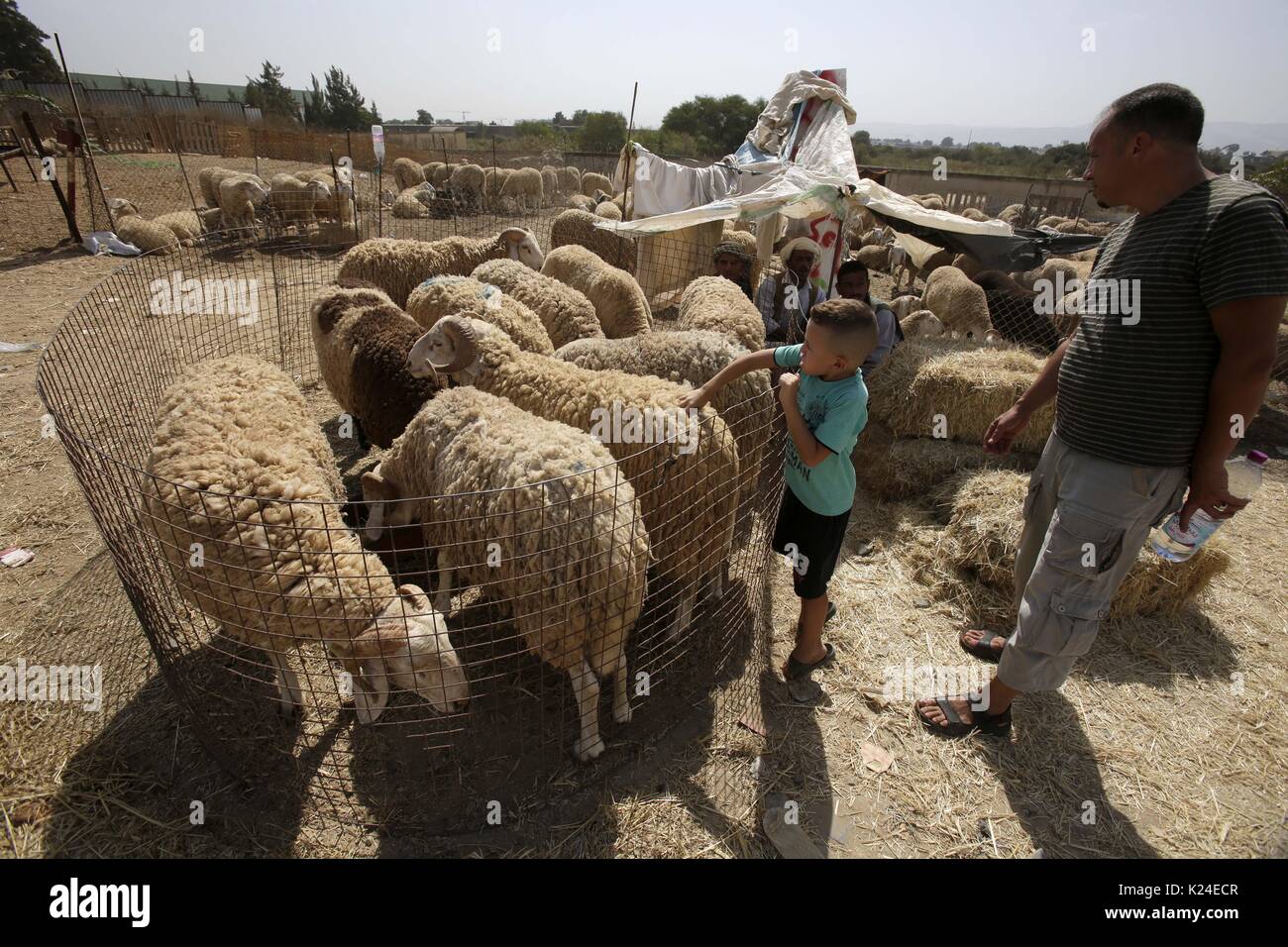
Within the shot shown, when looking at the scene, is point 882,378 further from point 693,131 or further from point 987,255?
point 693,131

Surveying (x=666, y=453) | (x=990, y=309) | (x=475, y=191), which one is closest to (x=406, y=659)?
(x=666, y=453)

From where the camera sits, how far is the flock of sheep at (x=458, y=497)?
285 cm

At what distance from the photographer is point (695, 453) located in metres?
3.57

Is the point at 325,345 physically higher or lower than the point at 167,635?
higher

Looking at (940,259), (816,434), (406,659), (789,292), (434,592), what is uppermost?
(940,259)

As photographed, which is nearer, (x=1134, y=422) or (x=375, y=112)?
(x=1134, y=422)

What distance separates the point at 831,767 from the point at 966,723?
0.92 meters

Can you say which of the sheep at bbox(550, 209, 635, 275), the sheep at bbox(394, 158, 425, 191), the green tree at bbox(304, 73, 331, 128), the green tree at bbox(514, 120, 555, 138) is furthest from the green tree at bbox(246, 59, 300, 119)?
the sheep at bbox(550, 209, 635, 275)

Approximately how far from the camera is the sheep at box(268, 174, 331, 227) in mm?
15195

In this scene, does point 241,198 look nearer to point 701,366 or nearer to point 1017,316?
point 701,366

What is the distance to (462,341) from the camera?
4547 mm

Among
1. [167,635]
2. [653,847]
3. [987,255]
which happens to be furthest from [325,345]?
[987,255]
